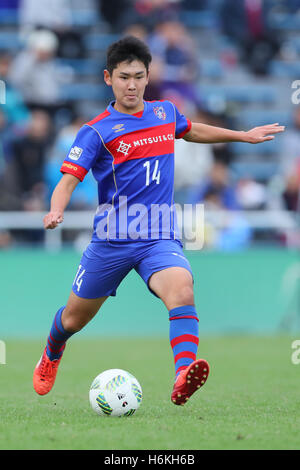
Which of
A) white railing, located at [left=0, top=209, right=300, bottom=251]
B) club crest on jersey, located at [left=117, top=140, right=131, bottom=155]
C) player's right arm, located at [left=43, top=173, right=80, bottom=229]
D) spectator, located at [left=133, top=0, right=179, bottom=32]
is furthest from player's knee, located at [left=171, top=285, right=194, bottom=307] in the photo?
spectator, located at [left=133, top=0, right=179, bottom=32]

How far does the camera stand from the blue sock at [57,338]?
6957 millimetres

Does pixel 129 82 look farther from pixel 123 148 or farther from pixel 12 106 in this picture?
pixel 12 106

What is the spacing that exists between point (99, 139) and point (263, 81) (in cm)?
1266

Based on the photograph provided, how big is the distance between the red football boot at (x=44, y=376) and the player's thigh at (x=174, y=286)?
4.43ft

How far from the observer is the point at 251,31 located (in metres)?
18.3

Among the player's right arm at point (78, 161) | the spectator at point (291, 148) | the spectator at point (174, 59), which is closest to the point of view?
the player's right arm at point (78, 161)

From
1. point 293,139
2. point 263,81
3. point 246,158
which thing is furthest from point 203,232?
point 263,81

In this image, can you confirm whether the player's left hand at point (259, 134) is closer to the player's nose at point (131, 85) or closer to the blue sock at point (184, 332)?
the player's nose at point (131, 85)

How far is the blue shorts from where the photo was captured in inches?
251

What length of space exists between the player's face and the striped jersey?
0.36 ft

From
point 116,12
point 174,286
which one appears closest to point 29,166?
point 116,12

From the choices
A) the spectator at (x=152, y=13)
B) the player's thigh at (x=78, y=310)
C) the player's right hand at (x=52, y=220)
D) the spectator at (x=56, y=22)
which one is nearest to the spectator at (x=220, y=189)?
the spectator at (x=152, y=13)

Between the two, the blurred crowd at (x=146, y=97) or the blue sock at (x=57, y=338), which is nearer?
the blue sock at (x=57, y=338)
